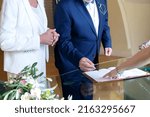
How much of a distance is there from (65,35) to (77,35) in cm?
9

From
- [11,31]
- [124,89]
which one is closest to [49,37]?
[11,31]

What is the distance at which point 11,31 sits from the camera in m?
1.81

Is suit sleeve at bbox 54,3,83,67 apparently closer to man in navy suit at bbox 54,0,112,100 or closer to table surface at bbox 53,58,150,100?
man in navy suit at bbox 54,0,112,100

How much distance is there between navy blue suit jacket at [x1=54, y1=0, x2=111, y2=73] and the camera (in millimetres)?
2037

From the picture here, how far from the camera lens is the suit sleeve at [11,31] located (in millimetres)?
1802

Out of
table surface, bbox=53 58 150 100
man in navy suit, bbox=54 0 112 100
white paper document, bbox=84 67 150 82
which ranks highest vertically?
man in navy suit, bbox=54 0 112 100

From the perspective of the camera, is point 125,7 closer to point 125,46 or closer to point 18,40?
point 125,46

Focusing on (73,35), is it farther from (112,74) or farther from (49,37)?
(112,74)

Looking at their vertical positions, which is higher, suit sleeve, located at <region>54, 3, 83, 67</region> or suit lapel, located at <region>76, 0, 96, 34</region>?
suit lapel, located at <region>76, 0, 96, 34</region>

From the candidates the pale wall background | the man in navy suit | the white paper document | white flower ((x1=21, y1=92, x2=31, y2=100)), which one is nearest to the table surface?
the white paper document

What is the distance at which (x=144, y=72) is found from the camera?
6.23ft

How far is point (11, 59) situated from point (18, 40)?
170 millimetres

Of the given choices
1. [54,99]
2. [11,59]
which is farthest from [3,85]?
[11,59]

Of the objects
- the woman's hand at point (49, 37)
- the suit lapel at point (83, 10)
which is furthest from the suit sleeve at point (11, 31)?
the suit lapel at point (83, 10)
